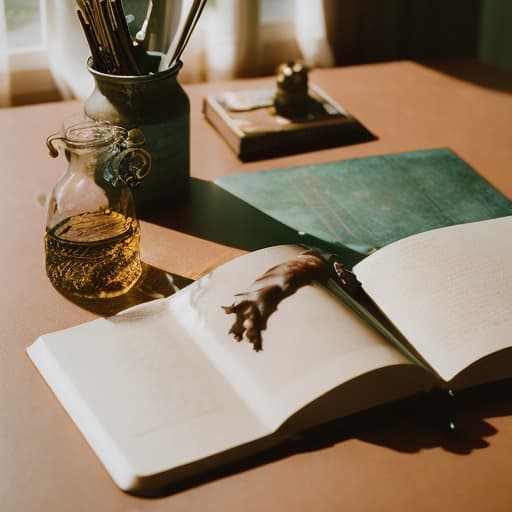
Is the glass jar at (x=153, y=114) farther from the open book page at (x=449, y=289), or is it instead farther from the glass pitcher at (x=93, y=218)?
the open book page at (x=449, y=289)

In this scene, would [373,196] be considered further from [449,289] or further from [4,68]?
[4,68]

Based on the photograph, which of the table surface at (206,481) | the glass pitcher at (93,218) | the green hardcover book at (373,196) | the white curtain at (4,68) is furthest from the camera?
the white curtain at (4,68)

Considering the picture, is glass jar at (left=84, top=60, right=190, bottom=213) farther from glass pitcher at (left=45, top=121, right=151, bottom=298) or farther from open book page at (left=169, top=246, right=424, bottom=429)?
open book page at (left=169, top=246, right=424, bottom=429)

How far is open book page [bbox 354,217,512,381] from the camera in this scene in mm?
745

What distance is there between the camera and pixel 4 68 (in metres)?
1.55

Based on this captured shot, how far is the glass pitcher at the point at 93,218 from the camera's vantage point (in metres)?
0.85

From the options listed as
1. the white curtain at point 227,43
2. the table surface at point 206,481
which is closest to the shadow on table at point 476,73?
the white curtain at point 227,43

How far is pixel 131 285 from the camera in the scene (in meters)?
0.90

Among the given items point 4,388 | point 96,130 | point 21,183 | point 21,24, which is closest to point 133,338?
point 4,388

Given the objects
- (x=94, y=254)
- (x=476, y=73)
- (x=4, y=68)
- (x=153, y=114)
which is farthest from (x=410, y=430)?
(x=4, y=68)

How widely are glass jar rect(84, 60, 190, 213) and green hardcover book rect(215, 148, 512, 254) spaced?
127mm

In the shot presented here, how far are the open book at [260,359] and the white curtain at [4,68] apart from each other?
0.91 metres

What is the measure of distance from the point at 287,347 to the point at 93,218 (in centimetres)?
30

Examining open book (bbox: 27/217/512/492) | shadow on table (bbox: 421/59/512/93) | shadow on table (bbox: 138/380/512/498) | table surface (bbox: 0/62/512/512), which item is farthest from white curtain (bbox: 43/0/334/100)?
shadow on table (bbox: 138/380/512/498)
